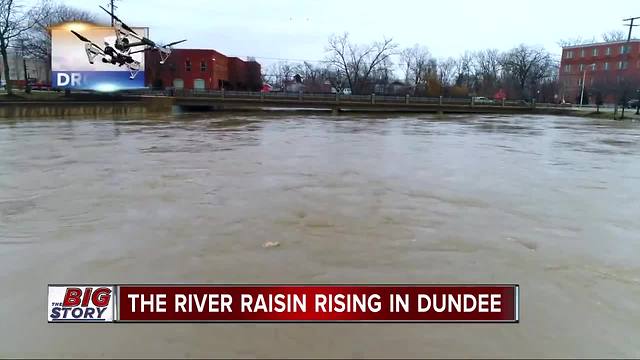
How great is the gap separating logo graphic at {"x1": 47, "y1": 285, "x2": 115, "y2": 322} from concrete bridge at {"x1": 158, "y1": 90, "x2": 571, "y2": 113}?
48987mm

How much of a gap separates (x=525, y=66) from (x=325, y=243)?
103980 millimetres

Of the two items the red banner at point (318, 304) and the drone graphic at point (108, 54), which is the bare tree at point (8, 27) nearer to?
the drone graphic at point (108, 54)

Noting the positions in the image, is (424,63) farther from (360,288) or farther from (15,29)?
(360,288)

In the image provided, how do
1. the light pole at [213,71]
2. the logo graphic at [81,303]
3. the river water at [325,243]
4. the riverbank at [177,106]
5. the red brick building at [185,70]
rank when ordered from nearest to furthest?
1. the river water at [325,243]
2. the logo graphic at [81,303]
3. the riverbank at [177,106]
4. the red brick building at [185,70]
5. the light pole at [213,71]

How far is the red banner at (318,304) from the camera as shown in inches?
162

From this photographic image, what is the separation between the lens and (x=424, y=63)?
107250 mm

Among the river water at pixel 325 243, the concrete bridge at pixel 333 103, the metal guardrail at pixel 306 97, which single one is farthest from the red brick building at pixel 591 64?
the river water at pixel 325 243

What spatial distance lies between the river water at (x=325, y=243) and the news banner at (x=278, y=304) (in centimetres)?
14

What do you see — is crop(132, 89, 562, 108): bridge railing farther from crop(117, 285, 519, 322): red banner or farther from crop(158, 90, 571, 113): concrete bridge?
crop(117, 285, 519, 322): red banner

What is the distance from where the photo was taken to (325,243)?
6.34 m

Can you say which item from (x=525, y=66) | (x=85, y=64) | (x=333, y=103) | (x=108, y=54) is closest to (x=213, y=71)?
(x=333, y=103)

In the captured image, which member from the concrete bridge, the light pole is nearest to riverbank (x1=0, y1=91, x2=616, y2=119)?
the concrete bridge

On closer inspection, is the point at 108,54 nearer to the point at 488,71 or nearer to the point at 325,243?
the point at 325,243

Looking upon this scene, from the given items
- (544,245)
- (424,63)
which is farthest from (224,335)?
(424,63)
